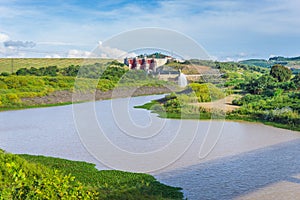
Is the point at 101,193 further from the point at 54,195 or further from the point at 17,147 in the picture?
the point at 17,147

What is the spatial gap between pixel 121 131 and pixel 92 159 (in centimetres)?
427

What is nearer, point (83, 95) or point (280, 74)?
point (83, 95)

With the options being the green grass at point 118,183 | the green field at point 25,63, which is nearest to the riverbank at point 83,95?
the green field at point 25,63

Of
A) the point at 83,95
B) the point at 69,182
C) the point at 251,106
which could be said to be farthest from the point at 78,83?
the point at 69,182

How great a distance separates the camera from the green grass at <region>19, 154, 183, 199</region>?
734 centimetres

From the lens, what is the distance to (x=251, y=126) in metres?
16.9

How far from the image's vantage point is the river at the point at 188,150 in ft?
28.1

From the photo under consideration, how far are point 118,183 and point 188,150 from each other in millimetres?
4181

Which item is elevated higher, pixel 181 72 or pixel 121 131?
pixel 181 72

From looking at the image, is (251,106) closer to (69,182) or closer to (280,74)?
(280,74)

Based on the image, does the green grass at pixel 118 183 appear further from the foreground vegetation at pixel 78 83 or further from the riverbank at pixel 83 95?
the foreground vegetation at pixel 78 83

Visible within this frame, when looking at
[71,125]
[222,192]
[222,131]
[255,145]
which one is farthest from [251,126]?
[222,192]

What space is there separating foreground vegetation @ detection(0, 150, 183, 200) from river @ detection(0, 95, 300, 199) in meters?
0.58

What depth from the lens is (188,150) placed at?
39.8ft
